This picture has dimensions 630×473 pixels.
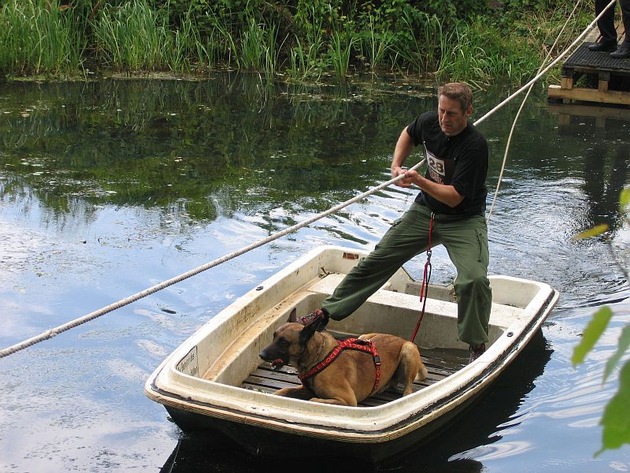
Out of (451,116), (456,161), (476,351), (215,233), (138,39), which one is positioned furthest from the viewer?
(138,39)

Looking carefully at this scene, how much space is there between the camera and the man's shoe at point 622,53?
1162cm

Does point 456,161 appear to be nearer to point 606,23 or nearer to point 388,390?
point 388,390

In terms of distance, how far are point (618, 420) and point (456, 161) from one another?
395cm

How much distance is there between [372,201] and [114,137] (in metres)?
3.65

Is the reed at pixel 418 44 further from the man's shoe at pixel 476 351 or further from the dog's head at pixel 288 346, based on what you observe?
the dog's head at pixel 288 346

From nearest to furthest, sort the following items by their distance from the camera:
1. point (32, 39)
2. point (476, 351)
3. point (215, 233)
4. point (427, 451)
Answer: point (427, 451)
point (476, 351)
point (215, 233)
point (32, 39)

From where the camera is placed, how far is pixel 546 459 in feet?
16.4

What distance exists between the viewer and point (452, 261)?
17.5ft

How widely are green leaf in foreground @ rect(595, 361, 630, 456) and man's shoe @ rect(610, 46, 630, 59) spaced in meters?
11.0

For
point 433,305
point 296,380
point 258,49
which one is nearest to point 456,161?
point 433,305

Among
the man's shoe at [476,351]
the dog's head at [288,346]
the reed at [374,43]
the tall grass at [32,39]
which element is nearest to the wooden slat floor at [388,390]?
the man's shoe at [476,351]

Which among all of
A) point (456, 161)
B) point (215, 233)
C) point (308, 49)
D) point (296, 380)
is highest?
point (308, 49)

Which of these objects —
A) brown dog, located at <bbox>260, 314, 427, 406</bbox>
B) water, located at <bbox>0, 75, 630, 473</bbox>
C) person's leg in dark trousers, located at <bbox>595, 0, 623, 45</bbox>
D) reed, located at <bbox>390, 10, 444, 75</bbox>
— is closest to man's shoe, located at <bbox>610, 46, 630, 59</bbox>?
person's leg in dark trousers, located at <bbox>595, 0, 623, 45</bbox>

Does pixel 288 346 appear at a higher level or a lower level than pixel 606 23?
lower
